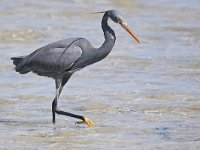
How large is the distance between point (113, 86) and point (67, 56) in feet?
6.70

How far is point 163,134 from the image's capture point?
8.89m

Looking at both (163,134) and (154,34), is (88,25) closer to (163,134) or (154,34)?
(154,34)

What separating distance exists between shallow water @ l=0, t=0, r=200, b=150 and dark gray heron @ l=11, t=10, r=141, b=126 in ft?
1.93

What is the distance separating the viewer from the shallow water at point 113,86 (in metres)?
8.81

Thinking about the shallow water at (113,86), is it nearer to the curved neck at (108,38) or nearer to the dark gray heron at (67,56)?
the dark gray heron at (67,56)

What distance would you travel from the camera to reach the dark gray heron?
31.9ft

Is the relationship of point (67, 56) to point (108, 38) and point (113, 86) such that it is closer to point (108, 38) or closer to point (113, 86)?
point (108, 38)

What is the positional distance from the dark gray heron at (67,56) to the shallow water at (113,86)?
1.93 ft

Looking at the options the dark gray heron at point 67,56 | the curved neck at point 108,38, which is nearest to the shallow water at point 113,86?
the dark gray heron at point 67,56

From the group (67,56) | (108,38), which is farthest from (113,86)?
(67,56)

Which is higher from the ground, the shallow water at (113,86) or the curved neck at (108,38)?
the curved neck at (108,38)

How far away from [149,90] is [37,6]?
8.43 metres

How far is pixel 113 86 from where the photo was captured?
11633 mm

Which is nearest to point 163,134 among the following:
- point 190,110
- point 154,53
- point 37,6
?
point 190,110
